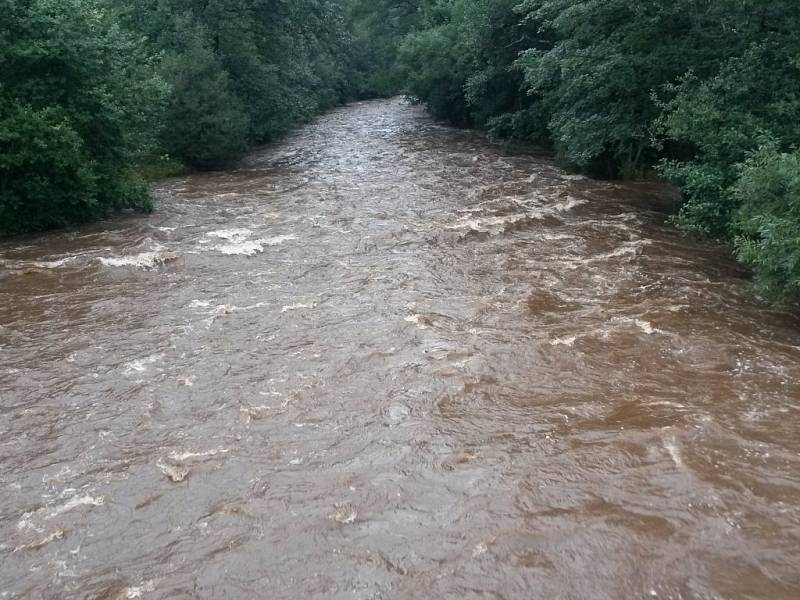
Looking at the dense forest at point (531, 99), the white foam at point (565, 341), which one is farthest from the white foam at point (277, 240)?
the white foam at point (565, 341)

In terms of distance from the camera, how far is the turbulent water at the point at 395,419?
6.25m

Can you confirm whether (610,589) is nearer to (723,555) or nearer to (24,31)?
(723,555)

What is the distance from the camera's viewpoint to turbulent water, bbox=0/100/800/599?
625cm

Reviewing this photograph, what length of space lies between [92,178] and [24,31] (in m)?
3.57

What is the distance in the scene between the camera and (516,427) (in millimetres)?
A: 8273

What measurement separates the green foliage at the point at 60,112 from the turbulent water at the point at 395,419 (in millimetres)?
1074

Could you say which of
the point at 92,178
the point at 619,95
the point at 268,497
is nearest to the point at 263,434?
the point at 268,497

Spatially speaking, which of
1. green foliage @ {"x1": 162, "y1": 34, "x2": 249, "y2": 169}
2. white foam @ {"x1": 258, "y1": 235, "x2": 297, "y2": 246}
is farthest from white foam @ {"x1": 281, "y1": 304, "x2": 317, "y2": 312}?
green foliage @ {"x1": 162, "y1": 34, "x2": 249, "y2": 169}

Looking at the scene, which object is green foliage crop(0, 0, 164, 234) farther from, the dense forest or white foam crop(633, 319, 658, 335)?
white foam crop(633, 319, 658, 335)

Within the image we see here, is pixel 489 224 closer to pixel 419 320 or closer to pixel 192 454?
pixel 419 320

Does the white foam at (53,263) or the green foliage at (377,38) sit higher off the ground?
the green foliage at (377,38)

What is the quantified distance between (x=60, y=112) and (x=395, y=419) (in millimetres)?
12195

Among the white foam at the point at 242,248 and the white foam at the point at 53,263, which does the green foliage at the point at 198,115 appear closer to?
the white foam at the point at 242,248

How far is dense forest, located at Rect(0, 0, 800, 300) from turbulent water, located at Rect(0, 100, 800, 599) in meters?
1.57
